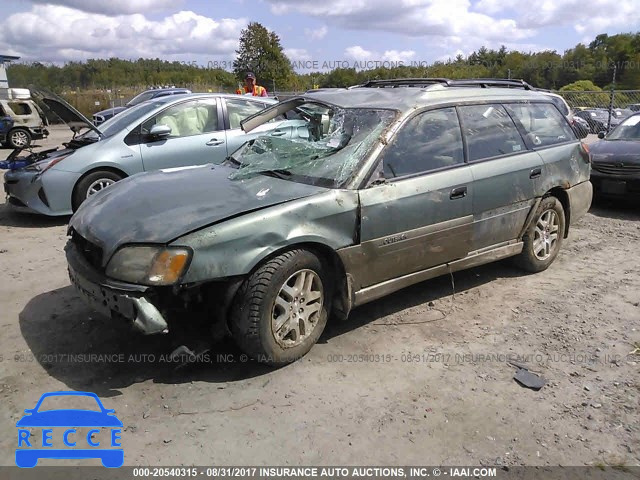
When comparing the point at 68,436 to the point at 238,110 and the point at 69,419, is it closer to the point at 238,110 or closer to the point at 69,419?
the point at 69,419

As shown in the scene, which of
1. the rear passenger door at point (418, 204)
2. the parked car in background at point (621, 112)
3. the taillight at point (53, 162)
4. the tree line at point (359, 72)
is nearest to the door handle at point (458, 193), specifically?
the rear passenger door at point (418, 204)

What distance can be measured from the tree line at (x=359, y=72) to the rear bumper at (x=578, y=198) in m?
25.5

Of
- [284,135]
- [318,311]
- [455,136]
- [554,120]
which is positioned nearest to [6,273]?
[284,135]

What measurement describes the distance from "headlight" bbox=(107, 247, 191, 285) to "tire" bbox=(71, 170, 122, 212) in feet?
12.6

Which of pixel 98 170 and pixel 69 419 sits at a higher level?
pixel 98 170

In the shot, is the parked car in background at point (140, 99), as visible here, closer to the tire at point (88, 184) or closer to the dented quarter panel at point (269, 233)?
the tire at point (88, 184)

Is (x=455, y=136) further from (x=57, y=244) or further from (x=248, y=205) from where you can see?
(x=57, y=244)

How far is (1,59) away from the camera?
27656mm

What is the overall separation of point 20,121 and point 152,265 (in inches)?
667

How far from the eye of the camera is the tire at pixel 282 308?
3.13m

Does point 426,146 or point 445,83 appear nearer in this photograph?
point 426,146

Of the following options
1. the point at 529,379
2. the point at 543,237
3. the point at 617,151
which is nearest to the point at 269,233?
the point at 529,379

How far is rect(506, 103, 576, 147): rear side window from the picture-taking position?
4857mm

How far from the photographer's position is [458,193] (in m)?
4.11
